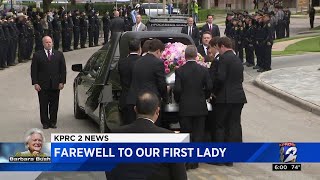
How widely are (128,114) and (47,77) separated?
9.99 feet

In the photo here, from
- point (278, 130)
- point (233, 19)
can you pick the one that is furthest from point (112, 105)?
point (233, 19)

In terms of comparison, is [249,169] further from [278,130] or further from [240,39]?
[240,39]

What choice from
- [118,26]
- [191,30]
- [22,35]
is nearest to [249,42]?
[191,30]

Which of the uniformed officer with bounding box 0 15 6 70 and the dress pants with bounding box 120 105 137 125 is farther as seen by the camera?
the uniformed officer with bounding box 0 15 6 70

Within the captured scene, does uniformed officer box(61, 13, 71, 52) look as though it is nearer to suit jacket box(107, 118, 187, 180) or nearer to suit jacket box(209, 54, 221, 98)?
suit jacket box(209, 54, 221, 98)

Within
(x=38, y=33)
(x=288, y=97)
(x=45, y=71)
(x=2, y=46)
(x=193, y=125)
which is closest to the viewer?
(x=193, y=125)

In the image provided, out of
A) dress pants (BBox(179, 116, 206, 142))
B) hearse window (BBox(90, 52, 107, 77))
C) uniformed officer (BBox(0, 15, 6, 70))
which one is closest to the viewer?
dress pants (BBox(179, 116, 206, 142))

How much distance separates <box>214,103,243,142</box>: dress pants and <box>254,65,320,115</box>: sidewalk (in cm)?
480

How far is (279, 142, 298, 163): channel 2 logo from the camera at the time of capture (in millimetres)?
5000

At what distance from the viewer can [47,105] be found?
11781mm

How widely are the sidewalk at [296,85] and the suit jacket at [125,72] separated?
5.79 meters

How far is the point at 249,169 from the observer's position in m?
8.66

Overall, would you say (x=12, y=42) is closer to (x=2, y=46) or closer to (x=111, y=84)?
(x=2, y=46)

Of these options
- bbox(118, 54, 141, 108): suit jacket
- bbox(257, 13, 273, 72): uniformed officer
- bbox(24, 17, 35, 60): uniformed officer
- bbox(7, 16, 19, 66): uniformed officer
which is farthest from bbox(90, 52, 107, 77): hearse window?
bbox(24, 17, 35, 60): uniformed officer
